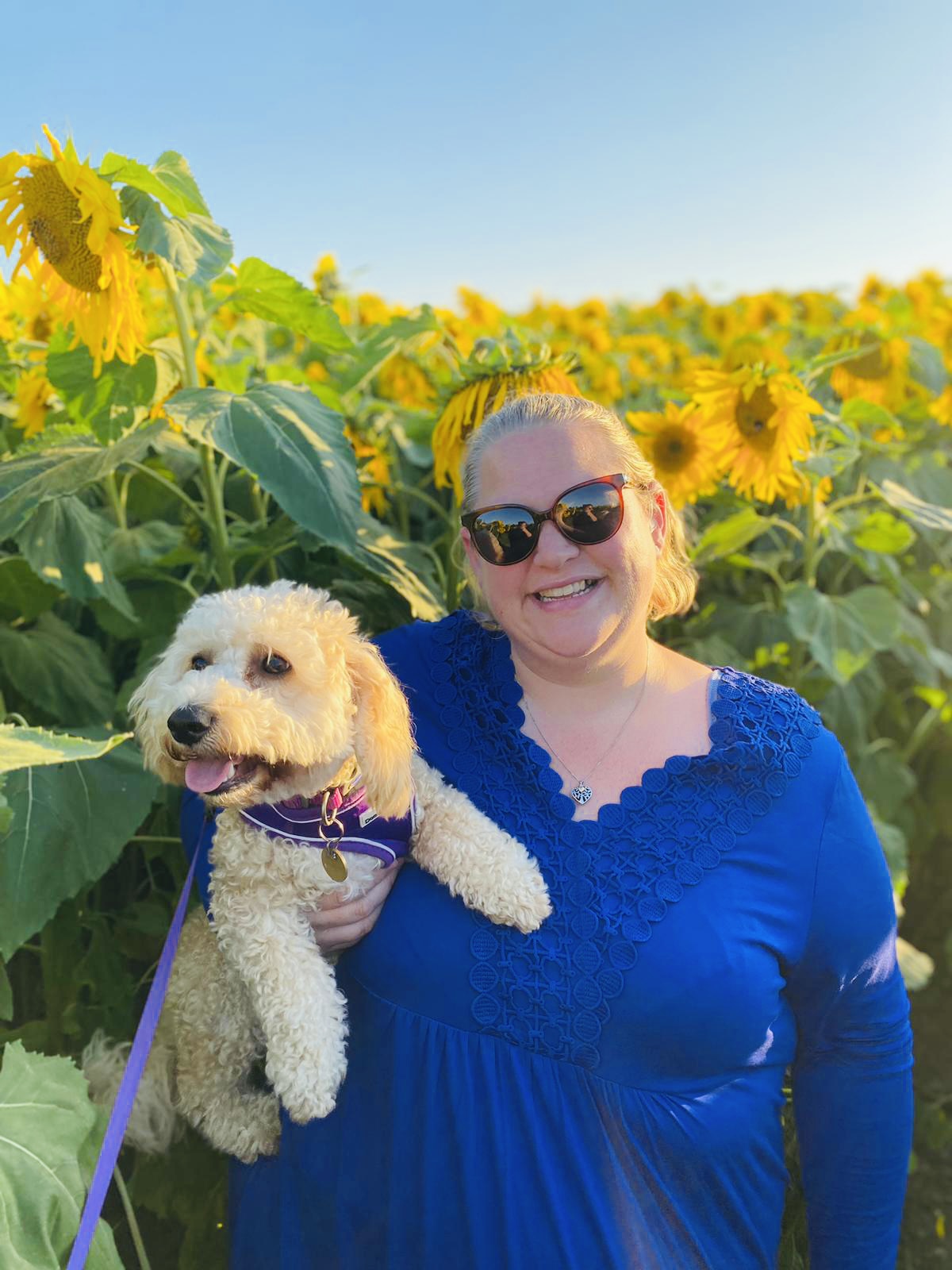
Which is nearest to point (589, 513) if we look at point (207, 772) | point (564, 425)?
point (564, 425)

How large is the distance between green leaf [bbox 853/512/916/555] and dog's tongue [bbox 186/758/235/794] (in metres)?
1.96

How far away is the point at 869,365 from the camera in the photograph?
3473mm

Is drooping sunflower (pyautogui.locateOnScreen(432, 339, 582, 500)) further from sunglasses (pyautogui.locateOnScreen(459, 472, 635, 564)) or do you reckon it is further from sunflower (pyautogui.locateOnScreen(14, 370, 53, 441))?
sunflower (pyautogui.locateOnScreen(14, 370, 53, 441))

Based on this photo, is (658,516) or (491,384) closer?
(658,516)

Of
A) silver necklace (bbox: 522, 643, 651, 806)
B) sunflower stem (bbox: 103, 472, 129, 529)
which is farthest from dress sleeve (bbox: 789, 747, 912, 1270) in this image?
sunflower stem (bbox: 103, 472, 129, 529)

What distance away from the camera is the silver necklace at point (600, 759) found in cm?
172

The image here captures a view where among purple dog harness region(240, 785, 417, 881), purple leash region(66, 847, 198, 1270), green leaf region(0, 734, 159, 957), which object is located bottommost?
purple leash region(66, 847, 198, 1270)

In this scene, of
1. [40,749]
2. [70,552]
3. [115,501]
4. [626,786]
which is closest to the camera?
[40,749]

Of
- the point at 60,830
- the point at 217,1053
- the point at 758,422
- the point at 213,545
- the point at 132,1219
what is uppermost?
the point at 758,422

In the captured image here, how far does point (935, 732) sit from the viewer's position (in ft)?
11.6

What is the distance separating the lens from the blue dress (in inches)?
60.6

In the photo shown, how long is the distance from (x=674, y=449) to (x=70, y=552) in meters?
1.48

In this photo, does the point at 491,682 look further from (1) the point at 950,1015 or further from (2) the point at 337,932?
(1) the point at 950,1015

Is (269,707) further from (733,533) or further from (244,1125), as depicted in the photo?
(733,533)
